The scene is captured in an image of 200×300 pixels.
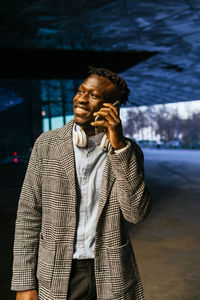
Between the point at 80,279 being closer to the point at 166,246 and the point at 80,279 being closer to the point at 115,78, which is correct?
the point at 115,78

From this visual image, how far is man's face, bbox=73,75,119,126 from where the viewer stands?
165cm

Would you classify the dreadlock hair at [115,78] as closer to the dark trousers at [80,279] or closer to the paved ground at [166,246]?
the dark trousers at [80,279]

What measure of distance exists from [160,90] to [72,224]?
1069 inches

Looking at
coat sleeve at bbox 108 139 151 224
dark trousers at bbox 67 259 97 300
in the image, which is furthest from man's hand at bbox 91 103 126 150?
dark trousers at bbox 67 259 97 300

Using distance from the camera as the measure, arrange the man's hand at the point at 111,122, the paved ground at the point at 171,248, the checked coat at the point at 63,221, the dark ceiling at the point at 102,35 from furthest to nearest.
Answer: the dark ceiling at the point at 102,35 < the paved ground at the point at 171,248 < the checked coat at the point at 63,221 < the man's hand at the point at 111,122

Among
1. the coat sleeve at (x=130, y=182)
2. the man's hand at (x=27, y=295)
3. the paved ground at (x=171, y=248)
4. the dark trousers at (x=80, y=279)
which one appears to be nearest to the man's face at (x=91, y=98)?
the coat sleeve at (x=130, y=182)

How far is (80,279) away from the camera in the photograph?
5.51 feet

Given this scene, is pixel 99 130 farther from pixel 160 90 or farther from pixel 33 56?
pixel 160 90

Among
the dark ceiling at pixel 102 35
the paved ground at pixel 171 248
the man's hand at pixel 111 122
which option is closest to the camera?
the man's hand at pixel 111 122

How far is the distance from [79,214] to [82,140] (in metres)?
0.40

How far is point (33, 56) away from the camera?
14.3 m

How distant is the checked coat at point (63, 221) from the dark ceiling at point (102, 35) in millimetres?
8041

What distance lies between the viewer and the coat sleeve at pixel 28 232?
1.68 meters

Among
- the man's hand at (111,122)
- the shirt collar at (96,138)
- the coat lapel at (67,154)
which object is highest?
the man's hand at (111,122)
